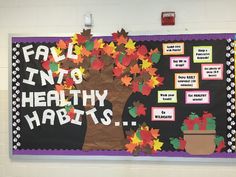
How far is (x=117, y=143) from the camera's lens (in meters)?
2.58

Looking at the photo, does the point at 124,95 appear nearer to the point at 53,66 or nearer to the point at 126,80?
the point at 126,80

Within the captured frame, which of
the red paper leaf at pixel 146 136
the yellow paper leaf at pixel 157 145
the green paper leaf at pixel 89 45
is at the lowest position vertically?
the yellow paper leaf at pixel 157 145

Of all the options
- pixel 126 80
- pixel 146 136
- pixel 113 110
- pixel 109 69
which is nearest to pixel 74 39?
pixel 109 69

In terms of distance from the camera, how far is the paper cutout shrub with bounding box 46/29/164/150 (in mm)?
2553

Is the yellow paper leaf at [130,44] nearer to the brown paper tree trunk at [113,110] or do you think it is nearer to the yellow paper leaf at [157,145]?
the brown paper tree trunk at [113,110]

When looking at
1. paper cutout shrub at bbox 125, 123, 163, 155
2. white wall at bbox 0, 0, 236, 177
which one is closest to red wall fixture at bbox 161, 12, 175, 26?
white wall at bbox 0, 0, 236, 177

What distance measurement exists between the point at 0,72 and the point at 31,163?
0.81m

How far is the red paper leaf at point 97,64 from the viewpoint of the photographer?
259cm

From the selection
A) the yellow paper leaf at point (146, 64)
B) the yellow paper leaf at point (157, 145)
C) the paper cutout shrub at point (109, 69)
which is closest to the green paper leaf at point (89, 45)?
the paper cutout shrub at point (109, 69)

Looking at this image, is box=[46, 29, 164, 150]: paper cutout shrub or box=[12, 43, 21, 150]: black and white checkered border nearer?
box=[46, 29, 164, 150]: paper cutout shrub

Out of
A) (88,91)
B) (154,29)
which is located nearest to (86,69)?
(88,91)

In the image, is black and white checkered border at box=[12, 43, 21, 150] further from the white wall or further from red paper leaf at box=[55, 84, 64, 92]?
red paper leaf at box=[55, 84, 64, 92]

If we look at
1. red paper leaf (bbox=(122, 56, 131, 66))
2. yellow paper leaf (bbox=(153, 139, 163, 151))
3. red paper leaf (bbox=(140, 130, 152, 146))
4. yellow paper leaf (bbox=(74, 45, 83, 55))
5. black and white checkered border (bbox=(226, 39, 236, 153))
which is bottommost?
yellow paper leaf (bbox=(153, 139, 163, 151))

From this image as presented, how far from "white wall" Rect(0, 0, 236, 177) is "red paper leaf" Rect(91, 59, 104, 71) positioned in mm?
230
